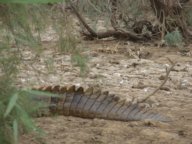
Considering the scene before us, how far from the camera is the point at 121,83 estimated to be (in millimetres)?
4805

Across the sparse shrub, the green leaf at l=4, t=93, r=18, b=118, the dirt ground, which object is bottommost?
the dirt ground

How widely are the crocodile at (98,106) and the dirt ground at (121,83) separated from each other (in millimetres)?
51

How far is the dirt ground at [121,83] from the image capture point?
3260mm

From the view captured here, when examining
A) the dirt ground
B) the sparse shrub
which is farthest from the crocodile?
the sparse shrub

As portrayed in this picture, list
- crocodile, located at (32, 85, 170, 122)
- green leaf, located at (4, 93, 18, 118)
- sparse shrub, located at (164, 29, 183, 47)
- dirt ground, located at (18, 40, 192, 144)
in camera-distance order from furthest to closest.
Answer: sparse shrub, located at (164, 29, 183, 47) → crocodile, located at (32, 85, 170, 122) → dirt ground, located at (18, 40, 192, 144) → green leaf, located at (4, 93, 18, 118)

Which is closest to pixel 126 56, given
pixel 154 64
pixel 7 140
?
pixel 154 64

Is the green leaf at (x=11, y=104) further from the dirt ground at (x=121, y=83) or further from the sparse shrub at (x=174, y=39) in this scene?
the sparse shrub at (x=174, y=39)

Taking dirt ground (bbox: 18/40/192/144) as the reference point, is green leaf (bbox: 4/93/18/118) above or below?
above

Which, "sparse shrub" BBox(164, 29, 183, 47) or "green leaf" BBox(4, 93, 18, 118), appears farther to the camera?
"sparse shrub" BBox(164, 29, 183, 47)

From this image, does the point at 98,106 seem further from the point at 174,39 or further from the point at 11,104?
the point at 174,39

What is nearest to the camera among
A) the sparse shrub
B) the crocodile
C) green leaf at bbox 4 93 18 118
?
green leaf at bbox 4 93 18 118

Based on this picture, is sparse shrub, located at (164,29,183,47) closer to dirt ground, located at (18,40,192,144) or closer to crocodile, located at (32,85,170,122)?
dirt ground, located at (18,40,192,144)

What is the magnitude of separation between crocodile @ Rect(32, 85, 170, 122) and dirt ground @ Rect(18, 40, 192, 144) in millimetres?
51

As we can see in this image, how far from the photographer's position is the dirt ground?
10.7 feet
